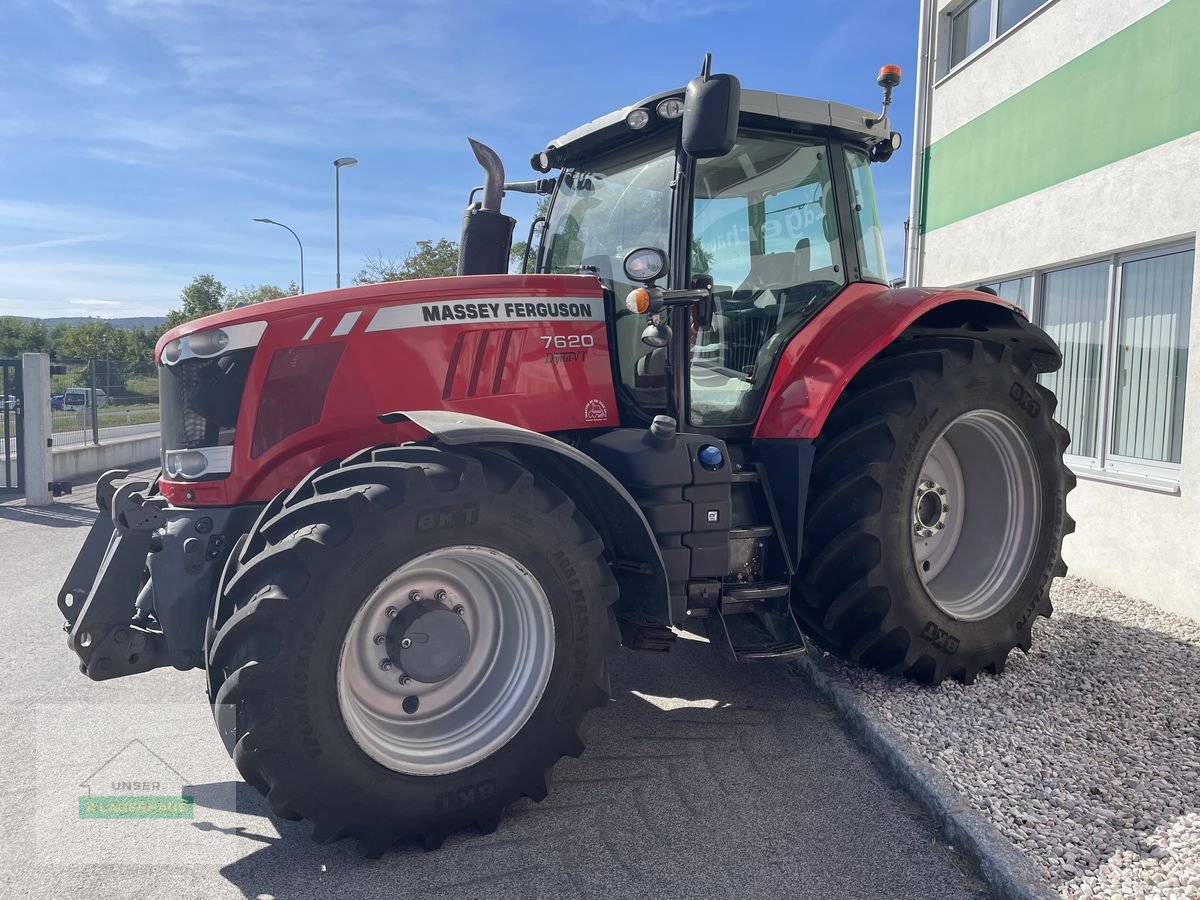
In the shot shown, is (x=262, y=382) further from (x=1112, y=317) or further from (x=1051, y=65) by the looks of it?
(x=1051, y=65)

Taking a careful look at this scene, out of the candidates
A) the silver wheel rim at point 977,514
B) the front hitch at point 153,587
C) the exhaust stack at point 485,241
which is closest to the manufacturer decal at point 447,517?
the front hitch at point 153,587

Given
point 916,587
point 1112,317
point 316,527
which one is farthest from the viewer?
point 1112,317

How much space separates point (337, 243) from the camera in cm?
2364

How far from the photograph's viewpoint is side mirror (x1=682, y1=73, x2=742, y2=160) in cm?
304

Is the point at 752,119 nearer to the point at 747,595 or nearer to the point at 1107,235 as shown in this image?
the point at 747,595

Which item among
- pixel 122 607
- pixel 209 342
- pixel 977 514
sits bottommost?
pixel 122 607

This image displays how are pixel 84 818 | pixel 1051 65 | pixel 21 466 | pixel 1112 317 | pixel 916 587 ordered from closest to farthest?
pixel 84 818
pixel 916 587
pixel 1112 317
pixel 1051 65
pixel 21 466

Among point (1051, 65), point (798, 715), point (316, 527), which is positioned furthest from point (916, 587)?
point (1051, 65)

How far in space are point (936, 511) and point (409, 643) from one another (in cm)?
264

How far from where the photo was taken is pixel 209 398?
313cm

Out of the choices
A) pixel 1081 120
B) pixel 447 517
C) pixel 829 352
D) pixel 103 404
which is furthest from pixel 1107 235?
pixel 103 404

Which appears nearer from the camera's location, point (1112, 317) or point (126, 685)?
point (126, 685)

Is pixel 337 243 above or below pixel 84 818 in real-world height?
above

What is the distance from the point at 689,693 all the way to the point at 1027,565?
1.77 meters
